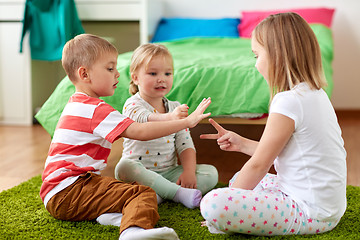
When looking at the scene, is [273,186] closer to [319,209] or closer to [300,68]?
[319,209]

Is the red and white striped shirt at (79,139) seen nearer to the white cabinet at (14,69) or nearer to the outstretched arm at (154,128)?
the outstretched arm at (154,128)

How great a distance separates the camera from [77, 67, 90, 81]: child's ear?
1.34m

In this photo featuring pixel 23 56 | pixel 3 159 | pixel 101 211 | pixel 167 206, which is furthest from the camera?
pixel 23 56

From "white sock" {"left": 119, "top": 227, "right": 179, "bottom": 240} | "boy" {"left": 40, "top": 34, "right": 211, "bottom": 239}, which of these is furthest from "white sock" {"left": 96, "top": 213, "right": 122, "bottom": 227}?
"white sock" {"left": 119, "top": 227, "right": 179, "bottom": 240}

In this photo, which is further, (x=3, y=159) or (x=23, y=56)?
(x=23, y=56)

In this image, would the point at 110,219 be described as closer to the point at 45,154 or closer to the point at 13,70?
the point at 45,154

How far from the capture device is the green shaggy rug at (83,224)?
1.19 m

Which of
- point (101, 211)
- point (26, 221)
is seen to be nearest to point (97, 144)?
point (101, 211)

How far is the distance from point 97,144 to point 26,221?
0.30 metres

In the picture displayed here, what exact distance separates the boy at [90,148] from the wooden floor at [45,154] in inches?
20.0

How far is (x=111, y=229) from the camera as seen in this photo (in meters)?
1.23

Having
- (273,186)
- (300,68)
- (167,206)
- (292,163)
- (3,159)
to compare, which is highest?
(300,68)

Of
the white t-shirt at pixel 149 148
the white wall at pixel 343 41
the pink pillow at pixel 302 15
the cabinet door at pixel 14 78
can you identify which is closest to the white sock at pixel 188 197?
the white t-shirt at pixel 149 148

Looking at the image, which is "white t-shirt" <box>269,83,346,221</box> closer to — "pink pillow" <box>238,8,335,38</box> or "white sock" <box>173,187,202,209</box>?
"white sock" <box>173,187,202,209</box>
